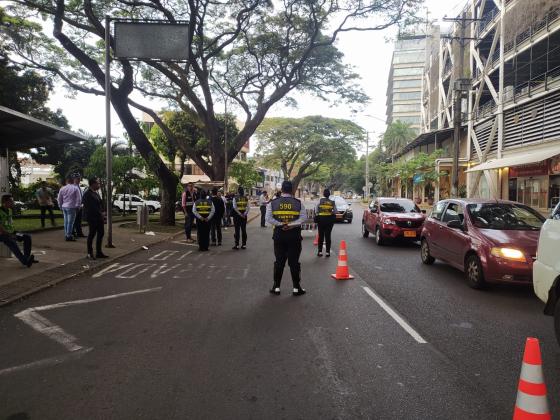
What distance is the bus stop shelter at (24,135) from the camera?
9565 mm

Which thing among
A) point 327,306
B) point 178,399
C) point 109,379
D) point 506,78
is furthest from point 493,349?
point 506,78

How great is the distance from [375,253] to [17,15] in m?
18.1

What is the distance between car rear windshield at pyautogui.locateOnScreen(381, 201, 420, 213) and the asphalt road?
640 centimetres

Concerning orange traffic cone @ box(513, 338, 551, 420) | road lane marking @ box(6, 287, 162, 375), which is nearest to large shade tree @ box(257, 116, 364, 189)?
road lane marking @ box(6, 287, 162, 375)

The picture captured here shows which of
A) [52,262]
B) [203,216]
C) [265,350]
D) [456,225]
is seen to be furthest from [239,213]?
[265,350]

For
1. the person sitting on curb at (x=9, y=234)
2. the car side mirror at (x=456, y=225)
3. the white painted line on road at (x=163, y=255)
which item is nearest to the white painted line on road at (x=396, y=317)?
the car side mirror at (x=456, y=225)

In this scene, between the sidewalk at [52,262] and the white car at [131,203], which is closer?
the sidewalk at [52,262]

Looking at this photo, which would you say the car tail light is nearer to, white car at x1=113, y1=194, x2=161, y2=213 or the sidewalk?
the sidewalk

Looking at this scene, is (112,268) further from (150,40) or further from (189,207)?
(189,207)

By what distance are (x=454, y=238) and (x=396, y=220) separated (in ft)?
15.5

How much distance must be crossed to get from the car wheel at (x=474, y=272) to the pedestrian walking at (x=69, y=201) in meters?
10.2

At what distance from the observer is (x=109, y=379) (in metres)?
3.67

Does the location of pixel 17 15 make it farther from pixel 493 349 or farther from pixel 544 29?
pixel 544 29

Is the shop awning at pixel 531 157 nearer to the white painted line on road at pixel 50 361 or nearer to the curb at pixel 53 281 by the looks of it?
the curb at pixel 53 281
